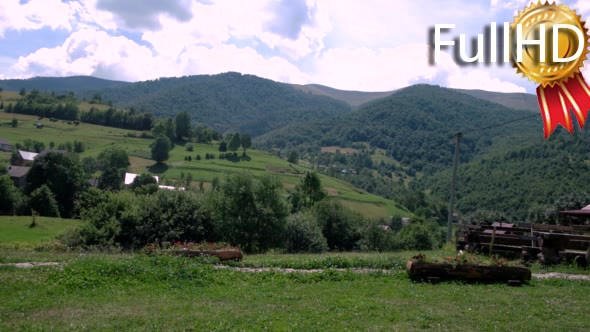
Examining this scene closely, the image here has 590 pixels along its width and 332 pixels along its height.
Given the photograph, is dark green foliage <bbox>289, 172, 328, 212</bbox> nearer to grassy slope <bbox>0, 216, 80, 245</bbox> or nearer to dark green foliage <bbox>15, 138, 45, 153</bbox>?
grassy slope <bbox>0, 216, 80, 245</bbox>

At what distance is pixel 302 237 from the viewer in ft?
136

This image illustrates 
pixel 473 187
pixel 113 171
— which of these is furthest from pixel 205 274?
pixel 473 187

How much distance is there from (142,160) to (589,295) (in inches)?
5013

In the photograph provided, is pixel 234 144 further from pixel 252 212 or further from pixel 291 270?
pixel 291 270

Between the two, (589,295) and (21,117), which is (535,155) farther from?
(21,117)

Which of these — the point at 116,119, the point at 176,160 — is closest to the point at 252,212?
the point at 176,160

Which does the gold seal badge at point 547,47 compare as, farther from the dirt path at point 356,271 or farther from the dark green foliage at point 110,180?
the dark green foliage at point 110,180

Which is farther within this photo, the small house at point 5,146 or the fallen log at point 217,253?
the small house at point 5,146

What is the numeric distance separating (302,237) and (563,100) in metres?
29.0

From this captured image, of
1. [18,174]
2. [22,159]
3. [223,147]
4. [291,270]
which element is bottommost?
[18,174]

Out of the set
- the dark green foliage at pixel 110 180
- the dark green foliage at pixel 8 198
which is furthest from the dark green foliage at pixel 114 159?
the dark green foliage at pixel 8 198

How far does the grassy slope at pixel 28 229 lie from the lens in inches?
2022

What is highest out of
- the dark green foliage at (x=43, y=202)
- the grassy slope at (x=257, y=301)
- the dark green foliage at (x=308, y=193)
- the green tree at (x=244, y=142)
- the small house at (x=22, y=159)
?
the green tree at (x=244, y=142)

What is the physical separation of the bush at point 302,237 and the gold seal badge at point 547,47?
91.1 ft
